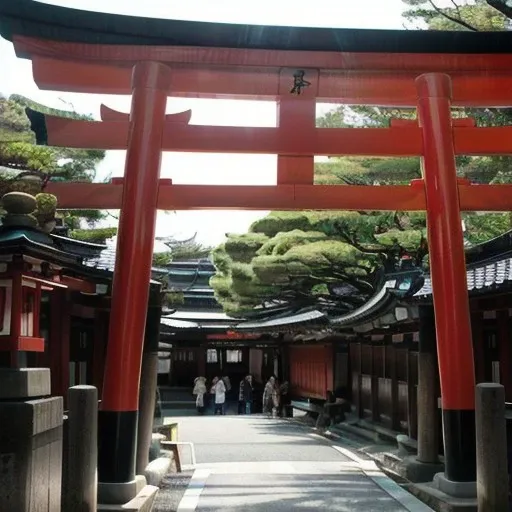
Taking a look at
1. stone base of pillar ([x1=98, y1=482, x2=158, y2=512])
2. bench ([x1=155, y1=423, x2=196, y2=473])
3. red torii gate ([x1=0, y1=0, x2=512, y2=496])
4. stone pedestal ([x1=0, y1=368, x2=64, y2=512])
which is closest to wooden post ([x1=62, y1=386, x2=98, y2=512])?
stone pedestal ([x1=0, y1=368, x2=64, y2=512])

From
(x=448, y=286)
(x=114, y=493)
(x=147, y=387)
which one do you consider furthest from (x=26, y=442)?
(x=147, y=387)

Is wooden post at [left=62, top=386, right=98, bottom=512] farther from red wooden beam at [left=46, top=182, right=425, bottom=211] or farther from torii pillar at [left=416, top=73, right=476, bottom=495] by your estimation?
torii pillar at [left=416, top=73, right=476, bottom=495]

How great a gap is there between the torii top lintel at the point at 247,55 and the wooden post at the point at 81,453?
4.83 metres

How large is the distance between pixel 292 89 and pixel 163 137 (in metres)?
1.78

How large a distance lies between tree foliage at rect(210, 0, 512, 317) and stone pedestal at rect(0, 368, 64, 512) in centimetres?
945

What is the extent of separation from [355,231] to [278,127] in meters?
8.30

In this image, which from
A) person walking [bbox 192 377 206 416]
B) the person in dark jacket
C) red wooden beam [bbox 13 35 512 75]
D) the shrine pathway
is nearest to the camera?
red wooden beam [bbox 13 35 512 75]

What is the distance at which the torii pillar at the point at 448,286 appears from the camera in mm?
8523

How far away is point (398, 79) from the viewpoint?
9.94 meters

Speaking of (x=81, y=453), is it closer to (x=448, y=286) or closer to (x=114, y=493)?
(x=114, y=493)

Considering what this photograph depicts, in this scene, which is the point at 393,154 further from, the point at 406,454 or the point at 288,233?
the point at 288,233

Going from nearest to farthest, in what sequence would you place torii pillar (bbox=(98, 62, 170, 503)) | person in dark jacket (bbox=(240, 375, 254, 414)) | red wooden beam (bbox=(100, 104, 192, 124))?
torii pillar (bbox=(98, 62, 170, 503))
red wooden beam (bbox=(100, 104, 192, 124))
person in dark jacket (bbox=(240, 375, 254, 414))

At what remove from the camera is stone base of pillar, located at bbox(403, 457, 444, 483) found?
11.0m

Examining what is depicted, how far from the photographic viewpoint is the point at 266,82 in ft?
32.1
